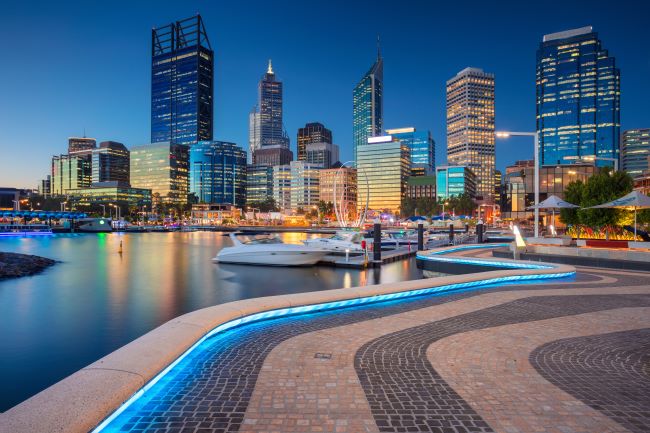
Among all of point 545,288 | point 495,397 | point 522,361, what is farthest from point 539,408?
point 545,288

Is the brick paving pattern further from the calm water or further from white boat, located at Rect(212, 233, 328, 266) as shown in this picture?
white boat, located at Rect(212, 233, 328, 266)

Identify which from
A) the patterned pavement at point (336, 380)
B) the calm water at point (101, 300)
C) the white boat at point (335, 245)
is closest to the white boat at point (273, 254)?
the calm water at point (101, 300)

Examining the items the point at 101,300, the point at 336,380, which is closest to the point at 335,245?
the point at 101,300

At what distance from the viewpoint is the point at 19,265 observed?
29.1 meters

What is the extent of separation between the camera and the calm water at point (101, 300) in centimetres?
1045

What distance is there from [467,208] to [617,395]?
14805 cm

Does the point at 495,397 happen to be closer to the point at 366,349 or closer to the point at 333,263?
the point at 366,349

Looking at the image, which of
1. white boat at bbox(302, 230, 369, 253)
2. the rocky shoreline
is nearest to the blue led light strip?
white boat at bbox(302, 230, 369, 253)

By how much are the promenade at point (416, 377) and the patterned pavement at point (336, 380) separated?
2cm

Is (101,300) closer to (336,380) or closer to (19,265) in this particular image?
(19,265)

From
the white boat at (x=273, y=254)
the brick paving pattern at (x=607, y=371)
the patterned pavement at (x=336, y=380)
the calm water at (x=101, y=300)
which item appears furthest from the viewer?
the white boat at (x=273, y=254)

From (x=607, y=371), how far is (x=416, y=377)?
123 inches

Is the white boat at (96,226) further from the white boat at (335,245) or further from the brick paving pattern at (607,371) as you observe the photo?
the brick paving pattern at (607,371)

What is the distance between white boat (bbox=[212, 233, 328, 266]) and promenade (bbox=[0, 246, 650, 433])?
801 inches
